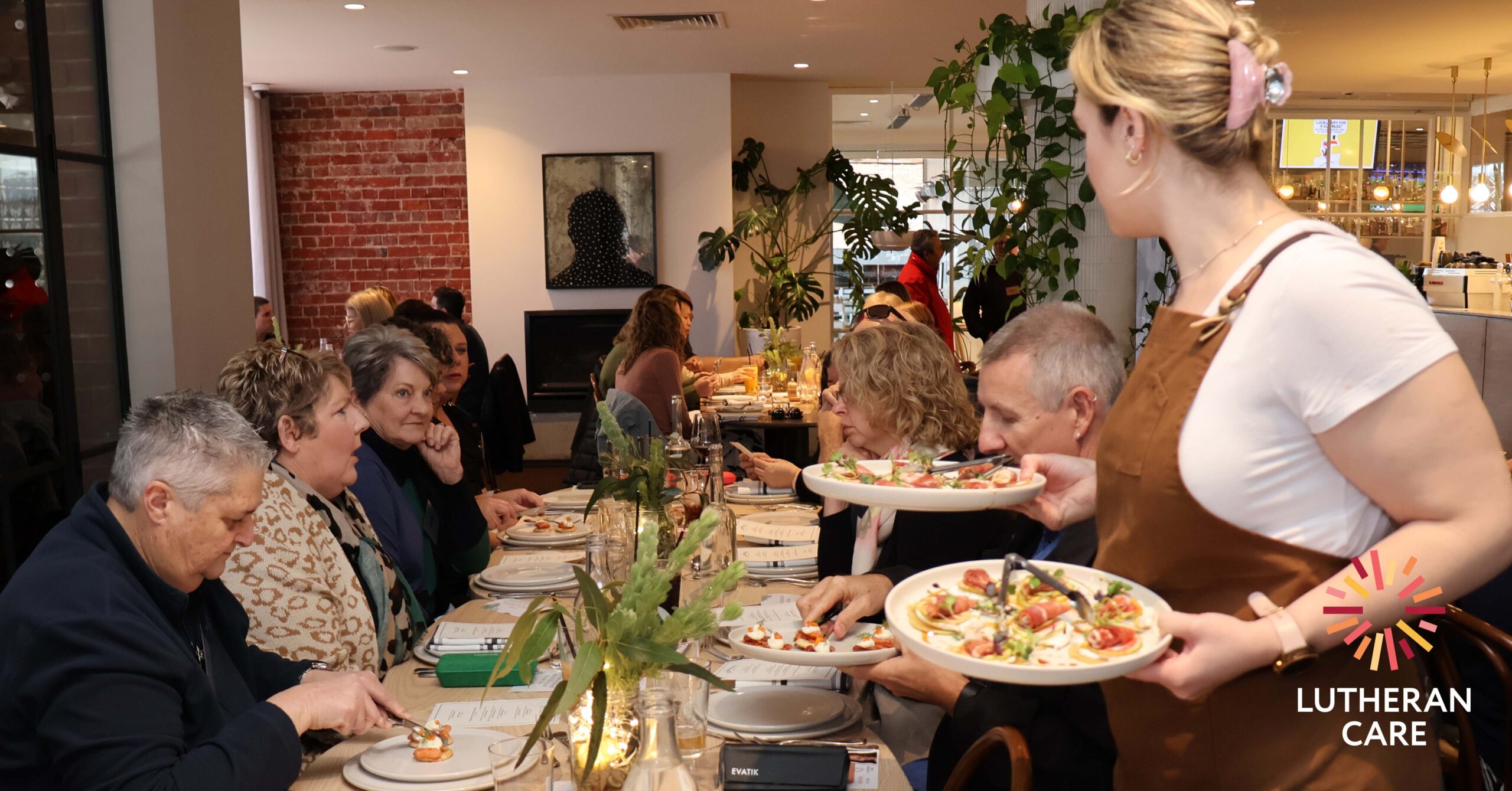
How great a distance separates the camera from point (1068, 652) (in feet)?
3.83

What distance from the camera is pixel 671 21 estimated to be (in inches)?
278

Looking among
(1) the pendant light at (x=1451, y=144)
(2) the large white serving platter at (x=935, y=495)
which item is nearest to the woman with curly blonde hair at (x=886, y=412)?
(2) the large white serving platter at (x=935, y=495)

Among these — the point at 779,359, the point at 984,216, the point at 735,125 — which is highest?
the point at 735,125

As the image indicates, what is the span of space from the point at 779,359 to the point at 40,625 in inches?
228

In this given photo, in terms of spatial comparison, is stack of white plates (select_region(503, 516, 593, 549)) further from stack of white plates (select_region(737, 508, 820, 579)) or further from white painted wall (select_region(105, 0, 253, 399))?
white painted wall (select_region(105, 0, 253, 399))

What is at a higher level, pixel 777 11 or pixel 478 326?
pixel 777 11

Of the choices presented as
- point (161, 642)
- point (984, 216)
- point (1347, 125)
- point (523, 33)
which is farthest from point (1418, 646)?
point (1347, 125)

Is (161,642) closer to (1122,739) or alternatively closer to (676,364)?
(1122,739)

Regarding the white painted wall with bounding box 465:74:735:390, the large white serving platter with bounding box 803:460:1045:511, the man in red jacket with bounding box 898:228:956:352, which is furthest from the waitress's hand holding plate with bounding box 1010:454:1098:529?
the white painted wall with bounding box 465:74:735:390

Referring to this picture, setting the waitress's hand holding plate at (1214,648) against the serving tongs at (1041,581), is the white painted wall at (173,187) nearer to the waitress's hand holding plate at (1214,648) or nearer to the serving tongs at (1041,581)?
the serving tongs at (1041,581)

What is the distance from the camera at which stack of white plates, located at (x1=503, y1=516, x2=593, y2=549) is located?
126 inches

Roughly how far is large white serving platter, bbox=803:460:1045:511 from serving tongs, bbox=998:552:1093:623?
0.40 feet

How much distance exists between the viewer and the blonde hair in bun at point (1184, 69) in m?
1.13

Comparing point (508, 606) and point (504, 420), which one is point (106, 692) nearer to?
point (508, 606)
